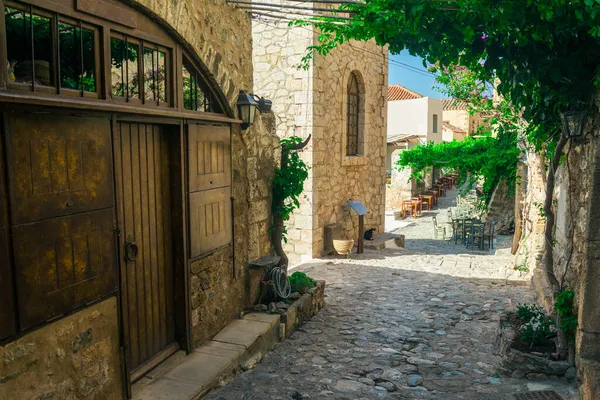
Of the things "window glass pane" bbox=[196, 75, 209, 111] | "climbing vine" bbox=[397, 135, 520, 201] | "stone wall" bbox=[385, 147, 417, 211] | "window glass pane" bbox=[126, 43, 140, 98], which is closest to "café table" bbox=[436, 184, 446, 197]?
"stone wall" bbox=[385, 147, 417, 211]

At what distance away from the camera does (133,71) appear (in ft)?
13.1

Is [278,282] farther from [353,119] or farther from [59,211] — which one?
[353,119]

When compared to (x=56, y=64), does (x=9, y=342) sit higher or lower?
lower

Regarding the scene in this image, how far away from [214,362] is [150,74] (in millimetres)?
2464

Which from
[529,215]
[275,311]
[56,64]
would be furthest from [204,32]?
[529,215]

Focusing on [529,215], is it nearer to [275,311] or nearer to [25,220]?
[275,311]

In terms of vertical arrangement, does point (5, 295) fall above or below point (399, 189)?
above

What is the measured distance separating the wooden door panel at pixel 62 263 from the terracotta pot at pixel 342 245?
7169 millimetres

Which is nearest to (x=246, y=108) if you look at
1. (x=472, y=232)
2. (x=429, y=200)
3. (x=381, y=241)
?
(x=381, y=241)

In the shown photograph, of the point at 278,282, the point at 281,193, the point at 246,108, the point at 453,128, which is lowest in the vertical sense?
the point at 278,282

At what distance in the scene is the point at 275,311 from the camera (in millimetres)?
5633

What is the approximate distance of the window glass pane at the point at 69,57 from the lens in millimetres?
3323

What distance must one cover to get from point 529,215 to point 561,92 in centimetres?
590

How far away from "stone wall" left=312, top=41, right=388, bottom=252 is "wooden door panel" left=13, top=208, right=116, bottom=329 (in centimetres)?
701
